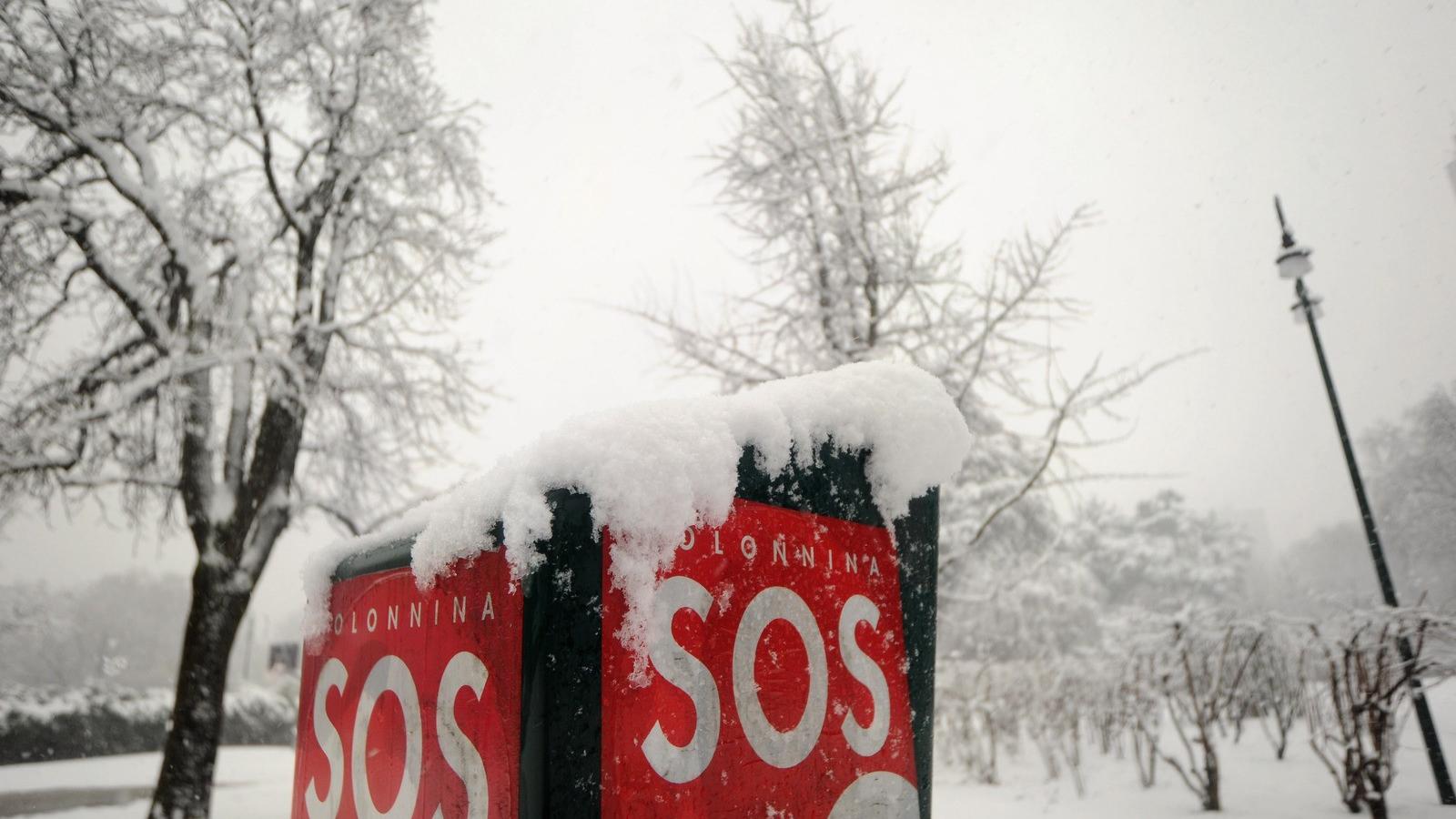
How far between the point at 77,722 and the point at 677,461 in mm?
16799

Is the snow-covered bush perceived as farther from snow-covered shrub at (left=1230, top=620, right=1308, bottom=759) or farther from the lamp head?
the lamp head

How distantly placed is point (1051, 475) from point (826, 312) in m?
2.27

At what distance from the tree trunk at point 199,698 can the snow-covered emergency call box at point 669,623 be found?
5429 mm

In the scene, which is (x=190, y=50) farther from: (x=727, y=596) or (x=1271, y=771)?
(x=1271, y=771)

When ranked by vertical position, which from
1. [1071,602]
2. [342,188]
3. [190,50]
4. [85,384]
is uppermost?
[190,50]

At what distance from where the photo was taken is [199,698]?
5703 millimetres

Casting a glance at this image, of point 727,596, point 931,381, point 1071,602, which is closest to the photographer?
point 727,596

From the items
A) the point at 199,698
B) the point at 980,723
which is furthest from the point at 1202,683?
the point at 199,698

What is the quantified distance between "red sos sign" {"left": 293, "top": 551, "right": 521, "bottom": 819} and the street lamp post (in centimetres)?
616

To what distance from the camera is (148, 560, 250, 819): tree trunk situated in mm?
5504

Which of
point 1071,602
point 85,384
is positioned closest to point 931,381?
point 85,384

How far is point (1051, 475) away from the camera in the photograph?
233 inches

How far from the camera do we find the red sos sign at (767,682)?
0.95m

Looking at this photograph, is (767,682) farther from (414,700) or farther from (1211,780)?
(1211,780)
